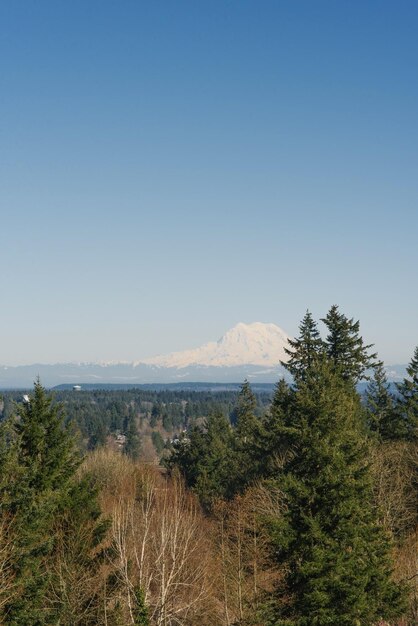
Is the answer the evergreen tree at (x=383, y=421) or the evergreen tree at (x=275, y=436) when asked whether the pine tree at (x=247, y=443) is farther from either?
the evergreen tree at (x=383, y=421)

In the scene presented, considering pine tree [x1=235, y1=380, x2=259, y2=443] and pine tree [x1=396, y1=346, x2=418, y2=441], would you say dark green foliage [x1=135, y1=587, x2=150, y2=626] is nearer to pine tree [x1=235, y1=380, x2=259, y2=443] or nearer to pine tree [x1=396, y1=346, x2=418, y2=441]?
pine tree [x1=396, y1=346, x2=418, y2=441]

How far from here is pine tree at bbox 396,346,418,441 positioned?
50.1 m

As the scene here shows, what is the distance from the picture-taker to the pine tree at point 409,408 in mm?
50125

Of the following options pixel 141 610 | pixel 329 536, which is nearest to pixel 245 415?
pixel 329 536

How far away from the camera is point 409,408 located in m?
51.7

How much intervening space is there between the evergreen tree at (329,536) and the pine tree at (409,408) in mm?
30295

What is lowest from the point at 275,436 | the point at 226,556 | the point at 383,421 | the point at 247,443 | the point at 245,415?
the point at 226,556

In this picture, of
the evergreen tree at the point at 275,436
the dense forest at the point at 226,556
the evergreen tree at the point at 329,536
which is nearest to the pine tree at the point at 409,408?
the evergreen tree at the point at 275,436

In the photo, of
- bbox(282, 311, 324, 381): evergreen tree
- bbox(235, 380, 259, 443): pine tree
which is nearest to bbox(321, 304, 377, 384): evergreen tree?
bbox(282, 311, 324, 381): evergreen tree

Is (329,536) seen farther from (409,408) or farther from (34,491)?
(409,408)

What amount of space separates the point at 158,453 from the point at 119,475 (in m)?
124

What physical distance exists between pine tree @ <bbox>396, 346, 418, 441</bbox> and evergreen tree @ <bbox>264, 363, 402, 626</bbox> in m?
30.3

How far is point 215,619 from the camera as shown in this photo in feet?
94.3

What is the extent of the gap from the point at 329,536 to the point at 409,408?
114ft
